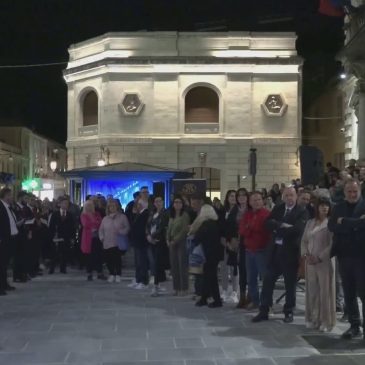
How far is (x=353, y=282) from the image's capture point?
29.4ft

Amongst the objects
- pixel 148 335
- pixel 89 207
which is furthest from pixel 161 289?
pixel 148 335

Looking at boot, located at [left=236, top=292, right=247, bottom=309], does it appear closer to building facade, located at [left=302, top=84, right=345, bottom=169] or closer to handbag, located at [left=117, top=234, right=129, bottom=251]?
handbag, located at [left=117, top=234, right=129, bottom=251]

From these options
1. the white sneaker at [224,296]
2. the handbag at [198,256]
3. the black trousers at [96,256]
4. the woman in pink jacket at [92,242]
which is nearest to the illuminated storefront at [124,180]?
the woman in pink jacket at [92,242]

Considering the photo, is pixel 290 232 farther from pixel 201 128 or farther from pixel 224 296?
pixel 201 128

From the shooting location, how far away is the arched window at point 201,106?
3791 cm

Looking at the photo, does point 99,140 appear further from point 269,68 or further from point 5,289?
point 5,289

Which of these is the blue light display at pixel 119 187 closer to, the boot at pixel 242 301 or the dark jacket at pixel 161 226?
the dark jacket at pixel 161 226

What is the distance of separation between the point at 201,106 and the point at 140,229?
78.6ft

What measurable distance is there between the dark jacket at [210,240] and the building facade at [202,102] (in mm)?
25327

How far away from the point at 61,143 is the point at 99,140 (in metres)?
53.2

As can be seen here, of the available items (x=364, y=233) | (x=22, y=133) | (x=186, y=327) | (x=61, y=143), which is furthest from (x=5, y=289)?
(x=61, y=143)

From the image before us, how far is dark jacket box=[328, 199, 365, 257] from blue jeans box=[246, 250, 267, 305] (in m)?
2.06

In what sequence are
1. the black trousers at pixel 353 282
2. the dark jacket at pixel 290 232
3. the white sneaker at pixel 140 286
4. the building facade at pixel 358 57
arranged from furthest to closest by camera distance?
the building facade at pixel 358 57
the white sneaker at pixel 140 286
the dark jacket at pixel 290 232
the black trousers at pixel 353 282

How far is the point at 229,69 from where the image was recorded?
37156 millimetres
